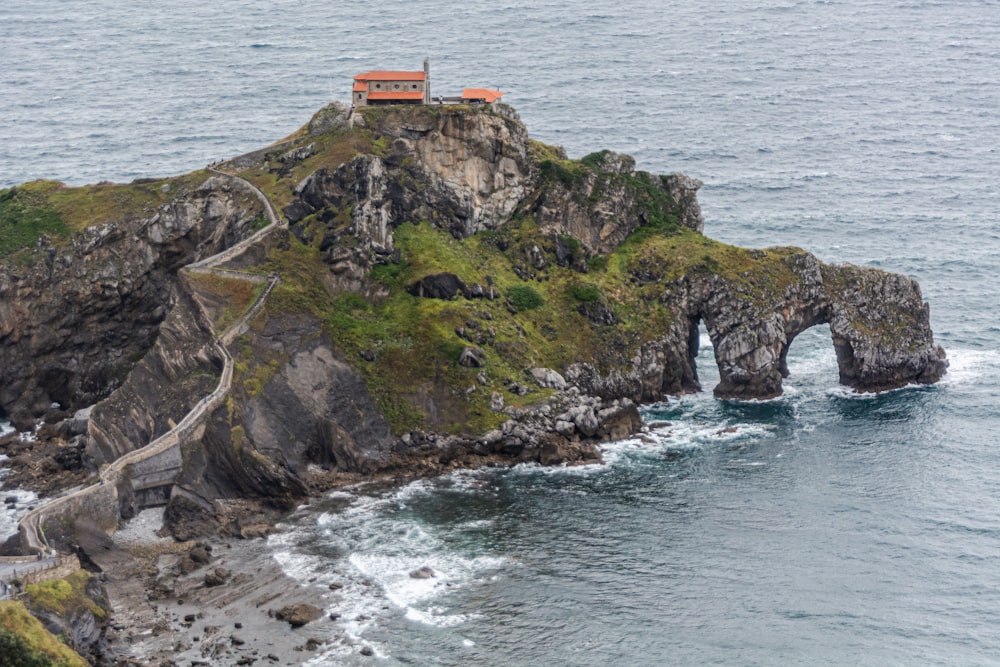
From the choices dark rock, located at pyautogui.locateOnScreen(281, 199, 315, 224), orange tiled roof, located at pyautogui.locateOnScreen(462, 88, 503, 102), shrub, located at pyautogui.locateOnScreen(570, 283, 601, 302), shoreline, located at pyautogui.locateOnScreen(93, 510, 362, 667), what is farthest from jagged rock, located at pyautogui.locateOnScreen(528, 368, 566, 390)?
orange tiled roof, located at pyautogui.locateOnScreen(462, 88, 503, 102)

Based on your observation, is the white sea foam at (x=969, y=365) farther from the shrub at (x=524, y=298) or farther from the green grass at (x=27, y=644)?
the green grass at (x=27, y=644)

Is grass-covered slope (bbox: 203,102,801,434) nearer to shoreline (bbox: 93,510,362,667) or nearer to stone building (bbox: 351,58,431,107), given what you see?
stone building (bbox: 351,58,431,107)

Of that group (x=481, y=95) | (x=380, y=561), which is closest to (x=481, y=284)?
(x=481, y=95)

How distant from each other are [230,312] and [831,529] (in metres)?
63.1

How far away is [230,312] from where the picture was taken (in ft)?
472

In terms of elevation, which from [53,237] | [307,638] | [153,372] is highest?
[53,237]

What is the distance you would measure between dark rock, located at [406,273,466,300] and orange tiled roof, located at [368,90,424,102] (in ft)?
85.0

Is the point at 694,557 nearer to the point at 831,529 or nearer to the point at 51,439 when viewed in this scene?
the point at 831,529

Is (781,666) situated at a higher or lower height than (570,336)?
lower

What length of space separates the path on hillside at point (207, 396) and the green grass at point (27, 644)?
13.8 m

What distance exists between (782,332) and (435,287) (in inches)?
1531

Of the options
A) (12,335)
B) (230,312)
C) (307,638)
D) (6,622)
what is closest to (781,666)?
(307,638)

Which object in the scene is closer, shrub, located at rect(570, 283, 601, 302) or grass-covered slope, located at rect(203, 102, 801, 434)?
grass-covered slope, located at rect(203, 102, 801, 434)

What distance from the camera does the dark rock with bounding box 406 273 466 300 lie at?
15125cm
